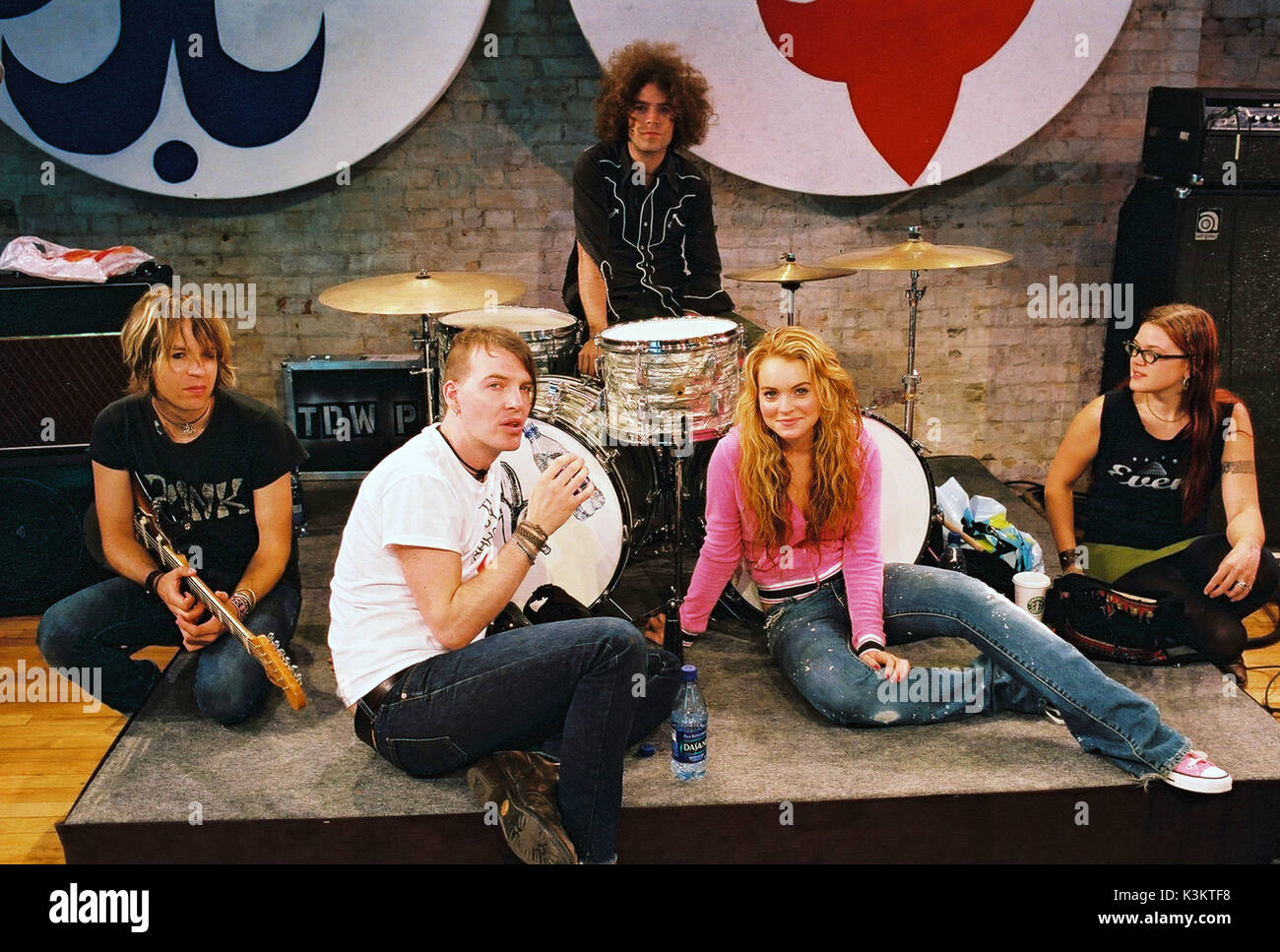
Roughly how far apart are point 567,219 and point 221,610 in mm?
2512

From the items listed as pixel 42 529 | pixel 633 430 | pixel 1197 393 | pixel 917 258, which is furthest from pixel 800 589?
pixel 42 529

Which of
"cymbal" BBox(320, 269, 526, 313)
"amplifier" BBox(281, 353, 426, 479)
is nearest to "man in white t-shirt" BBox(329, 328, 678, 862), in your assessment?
"cymbal" BBox(320, 269, 526, 313)

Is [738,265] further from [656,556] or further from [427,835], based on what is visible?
[427,835]

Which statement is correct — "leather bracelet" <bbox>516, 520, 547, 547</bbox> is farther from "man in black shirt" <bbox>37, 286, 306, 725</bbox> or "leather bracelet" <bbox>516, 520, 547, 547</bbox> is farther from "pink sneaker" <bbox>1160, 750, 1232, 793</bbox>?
"pink sneaker" <bbox>1160, 750, 1232, 793</bbox>

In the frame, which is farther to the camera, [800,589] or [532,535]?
[800,589]

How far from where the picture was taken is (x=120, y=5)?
458cm

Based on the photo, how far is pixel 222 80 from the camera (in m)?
4.63

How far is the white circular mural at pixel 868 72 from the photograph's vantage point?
180 inches

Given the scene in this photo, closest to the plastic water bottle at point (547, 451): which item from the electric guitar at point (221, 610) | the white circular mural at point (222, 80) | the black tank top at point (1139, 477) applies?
the electric guitar at point (221, 610)

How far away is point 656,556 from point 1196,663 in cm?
177

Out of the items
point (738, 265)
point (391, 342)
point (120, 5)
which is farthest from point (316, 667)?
point (120, 5)

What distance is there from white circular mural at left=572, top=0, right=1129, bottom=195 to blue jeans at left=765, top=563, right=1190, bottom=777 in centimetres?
218

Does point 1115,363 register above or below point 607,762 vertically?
above

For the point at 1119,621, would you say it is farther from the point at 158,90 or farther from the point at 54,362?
the point at 158,90
